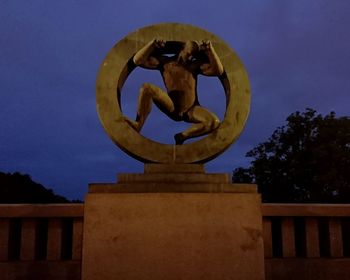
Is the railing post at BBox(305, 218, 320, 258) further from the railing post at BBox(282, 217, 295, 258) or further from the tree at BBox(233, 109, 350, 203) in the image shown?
the tree at BBox(233, 109, 350, 203)

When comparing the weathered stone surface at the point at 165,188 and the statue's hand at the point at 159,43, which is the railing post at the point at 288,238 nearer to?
the weathered stone surface at the point at 165,188

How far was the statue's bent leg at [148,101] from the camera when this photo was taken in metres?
6.69

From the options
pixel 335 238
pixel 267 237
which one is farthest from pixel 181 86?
pixel 335 238

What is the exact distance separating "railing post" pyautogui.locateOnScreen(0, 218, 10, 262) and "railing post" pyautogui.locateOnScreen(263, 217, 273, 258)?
363 cm

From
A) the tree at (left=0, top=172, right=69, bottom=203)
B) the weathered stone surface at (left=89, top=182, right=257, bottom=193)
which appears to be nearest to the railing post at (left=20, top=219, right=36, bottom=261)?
the weathered stone surface at (left=89, top=182, right=257, bottom=193)

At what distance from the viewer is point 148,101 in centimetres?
671

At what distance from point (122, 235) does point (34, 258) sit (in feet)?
4.53

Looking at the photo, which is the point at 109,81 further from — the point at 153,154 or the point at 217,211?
the point at 217,211

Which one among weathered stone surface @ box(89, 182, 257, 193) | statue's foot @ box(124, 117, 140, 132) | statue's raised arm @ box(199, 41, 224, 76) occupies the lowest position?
weathered stone surface @ box(89, 182, 257, 193)

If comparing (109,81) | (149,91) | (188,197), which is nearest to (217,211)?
(188,197)

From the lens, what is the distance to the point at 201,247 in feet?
19.9

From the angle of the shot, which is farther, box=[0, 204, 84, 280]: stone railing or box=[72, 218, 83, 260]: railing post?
box=[72, 218, 83, 260]: railing post

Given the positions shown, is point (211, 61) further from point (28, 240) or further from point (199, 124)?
point (28, 240)

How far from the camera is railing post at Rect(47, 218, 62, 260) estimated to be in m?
6.43
